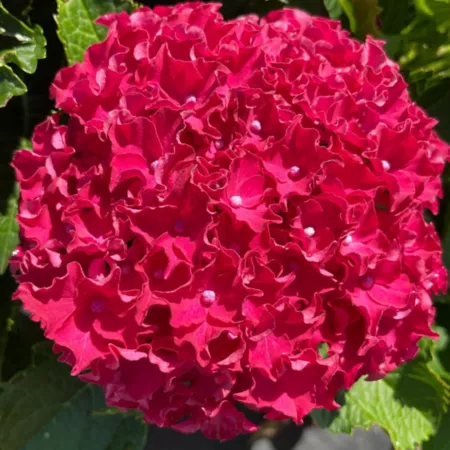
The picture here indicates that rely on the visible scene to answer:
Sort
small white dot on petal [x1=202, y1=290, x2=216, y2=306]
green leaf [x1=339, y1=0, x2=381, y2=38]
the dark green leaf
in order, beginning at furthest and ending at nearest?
green leaf [x1=339, y1=0, x2=381, y2=38]
the dark green leaf
small white dot on petal [x1=202, y1=290, x2=216, y2=306]

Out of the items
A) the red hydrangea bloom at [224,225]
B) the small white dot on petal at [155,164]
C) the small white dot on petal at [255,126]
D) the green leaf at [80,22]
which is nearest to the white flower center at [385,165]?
the red hydrangea bloom at [224,225]

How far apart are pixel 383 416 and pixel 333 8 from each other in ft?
2.18

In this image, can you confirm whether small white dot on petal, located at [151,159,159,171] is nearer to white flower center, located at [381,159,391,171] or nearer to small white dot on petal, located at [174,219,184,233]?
small white dot on petal, located at [174,219,184,233]

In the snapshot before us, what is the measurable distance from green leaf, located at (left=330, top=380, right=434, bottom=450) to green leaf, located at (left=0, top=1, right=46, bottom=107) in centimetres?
69

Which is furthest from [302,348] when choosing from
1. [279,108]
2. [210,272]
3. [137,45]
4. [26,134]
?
[26,134]

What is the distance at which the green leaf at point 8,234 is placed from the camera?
0.91 metres

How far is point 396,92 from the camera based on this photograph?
2.43 feet

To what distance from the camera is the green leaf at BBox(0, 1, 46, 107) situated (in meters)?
0.85

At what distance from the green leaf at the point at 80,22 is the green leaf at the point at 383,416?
2.21 ft

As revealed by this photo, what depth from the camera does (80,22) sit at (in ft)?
2.92

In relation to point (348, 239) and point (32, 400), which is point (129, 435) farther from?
point (348, 239)

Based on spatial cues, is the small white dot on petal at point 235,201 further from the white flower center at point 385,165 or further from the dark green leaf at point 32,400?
the dark green leaf at point 32,400

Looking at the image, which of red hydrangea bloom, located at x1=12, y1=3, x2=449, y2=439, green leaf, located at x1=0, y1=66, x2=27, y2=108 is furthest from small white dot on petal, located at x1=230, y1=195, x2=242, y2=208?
green leaf, located at x1=0, y1=66, x2=27, y2=108

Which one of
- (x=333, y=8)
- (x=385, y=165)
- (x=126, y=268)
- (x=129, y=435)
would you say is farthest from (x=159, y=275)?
(x=333, y=8)
